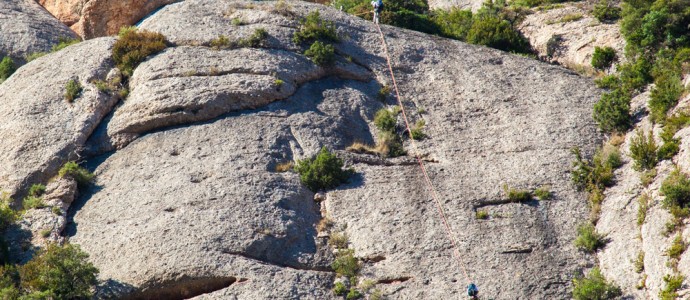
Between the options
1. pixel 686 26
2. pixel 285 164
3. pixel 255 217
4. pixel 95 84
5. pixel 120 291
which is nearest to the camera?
pixel 120 291

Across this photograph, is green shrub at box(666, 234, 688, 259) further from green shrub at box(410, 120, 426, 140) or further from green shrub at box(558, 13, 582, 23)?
green shrub at box(558, 13, 582, 23)

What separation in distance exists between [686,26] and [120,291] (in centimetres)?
1761

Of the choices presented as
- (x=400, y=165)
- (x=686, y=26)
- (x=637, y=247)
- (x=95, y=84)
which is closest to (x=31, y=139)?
(x=95, y=84)

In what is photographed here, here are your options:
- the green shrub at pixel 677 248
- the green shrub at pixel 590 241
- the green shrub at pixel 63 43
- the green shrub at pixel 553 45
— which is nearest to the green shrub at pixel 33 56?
the green shrub at pixel 63 43

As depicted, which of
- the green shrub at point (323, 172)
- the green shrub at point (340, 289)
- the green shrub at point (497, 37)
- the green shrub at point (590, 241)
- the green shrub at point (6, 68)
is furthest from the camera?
the green shrub at point (497, 37)

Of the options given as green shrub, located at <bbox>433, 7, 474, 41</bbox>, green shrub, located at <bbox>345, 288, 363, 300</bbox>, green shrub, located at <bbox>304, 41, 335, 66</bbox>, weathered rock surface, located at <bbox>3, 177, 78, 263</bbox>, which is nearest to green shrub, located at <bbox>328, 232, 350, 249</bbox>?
green shrub, located at <bbox>345, 288, 363, 300</bbox>

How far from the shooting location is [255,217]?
74.9 ft

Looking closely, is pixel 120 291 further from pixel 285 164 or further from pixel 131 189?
pixel 285 164

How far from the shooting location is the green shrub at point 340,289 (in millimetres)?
21516

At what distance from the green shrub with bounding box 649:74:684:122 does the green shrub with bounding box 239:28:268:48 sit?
34.8 ft

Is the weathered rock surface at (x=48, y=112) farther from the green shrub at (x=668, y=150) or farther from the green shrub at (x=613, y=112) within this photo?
the green shrub at (x=668, y=150)

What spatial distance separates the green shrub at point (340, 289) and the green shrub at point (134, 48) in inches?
386

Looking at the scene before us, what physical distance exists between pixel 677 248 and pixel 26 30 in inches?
905

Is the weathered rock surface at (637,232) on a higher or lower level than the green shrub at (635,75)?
lower
